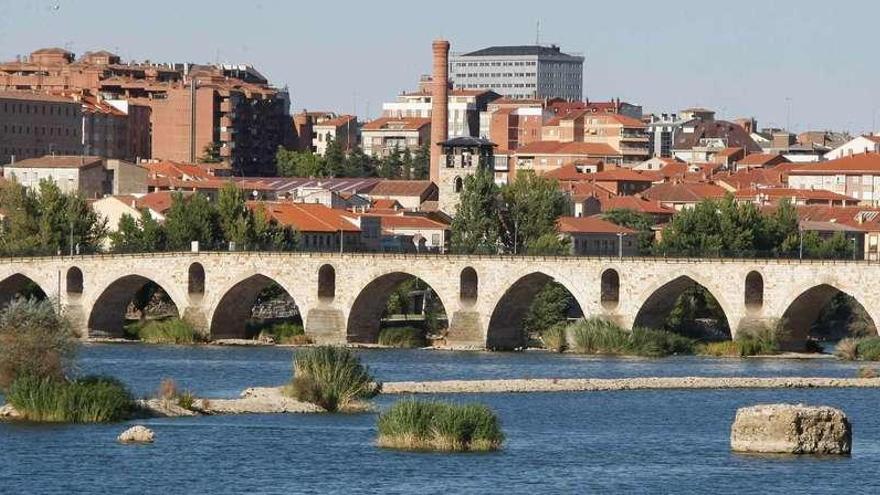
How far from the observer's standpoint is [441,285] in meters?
93.5

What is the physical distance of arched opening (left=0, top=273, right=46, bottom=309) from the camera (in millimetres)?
100312

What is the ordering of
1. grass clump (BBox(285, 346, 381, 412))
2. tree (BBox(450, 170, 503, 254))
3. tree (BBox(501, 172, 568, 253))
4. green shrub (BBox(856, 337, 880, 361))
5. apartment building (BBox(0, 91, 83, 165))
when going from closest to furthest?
1. grass clump (BBox(285, 346, 381, 412))
2. green shrub (BBox(856, 337, 880, 361))
3. tree (BBox(450, 170, 503, 254))
4. tree (BBox(501, 172, 568, 253))
5. apartment building (BBox(0, 91, 83, 165))

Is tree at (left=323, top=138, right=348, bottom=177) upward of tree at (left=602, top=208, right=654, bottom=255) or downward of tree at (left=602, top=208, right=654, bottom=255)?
upward

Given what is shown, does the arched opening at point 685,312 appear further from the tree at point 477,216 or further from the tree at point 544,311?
the tree at point 477,216

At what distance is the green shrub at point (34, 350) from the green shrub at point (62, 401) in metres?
0.50

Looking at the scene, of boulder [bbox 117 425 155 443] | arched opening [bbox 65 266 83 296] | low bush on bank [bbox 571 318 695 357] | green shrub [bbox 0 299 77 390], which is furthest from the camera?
arched opening [bbox 65 266 83 296]

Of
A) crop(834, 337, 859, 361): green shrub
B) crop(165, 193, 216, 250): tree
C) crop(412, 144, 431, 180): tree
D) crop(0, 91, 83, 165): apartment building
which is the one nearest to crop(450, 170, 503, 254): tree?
crop(165, 193, 216, 250): tree

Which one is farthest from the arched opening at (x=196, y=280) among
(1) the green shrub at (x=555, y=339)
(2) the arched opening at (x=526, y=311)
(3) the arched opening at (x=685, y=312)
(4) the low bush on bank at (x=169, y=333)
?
(3) the arched opening at (x=685, y=312)

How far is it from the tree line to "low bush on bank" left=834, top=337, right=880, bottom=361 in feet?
281

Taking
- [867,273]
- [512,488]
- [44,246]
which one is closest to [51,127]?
[44,246]

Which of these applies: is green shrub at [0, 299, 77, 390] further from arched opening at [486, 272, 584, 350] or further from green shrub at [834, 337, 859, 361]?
green shrub at [834, 337, 859, 361]

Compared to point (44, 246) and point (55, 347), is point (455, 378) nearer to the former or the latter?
point (55, 347)

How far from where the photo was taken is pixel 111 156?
17275 centimetres

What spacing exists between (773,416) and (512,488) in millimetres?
6417
